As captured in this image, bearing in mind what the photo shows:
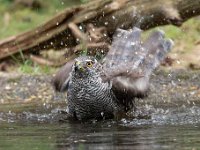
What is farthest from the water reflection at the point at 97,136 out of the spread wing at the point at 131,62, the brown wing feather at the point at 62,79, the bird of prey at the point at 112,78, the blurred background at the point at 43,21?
the blurred background at the point at 43,21

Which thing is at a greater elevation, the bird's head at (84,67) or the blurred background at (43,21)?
the blurred background at (43,21)

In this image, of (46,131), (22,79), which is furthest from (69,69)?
(22,79)

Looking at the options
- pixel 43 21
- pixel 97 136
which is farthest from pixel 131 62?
pixel 43 21

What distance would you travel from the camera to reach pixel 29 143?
6121 millimetres

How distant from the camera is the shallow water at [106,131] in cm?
589

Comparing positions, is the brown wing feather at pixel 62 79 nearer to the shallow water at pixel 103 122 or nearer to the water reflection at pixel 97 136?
the shallow water at pixel 103 122

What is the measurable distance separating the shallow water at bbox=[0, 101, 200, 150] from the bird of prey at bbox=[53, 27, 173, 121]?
6.1 inches

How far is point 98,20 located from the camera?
34.6 ft

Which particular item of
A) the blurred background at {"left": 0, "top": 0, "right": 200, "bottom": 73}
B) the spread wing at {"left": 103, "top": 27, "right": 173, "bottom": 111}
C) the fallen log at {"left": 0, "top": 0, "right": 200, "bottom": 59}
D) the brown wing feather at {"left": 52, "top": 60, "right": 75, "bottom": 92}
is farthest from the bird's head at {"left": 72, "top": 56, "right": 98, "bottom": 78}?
the blurred background at {"left": 0, "top": 0, "right": 200, "bottom": 73}

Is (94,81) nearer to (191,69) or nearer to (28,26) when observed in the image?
(191,69)

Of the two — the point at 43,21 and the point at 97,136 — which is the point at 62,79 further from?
the point at 43,21

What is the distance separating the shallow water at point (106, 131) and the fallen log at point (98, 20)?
2.03 meters

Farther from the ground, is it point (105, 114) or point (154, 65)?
point (154, 65)

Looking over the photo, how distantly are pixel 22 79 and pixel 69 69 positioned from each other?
110 inches
